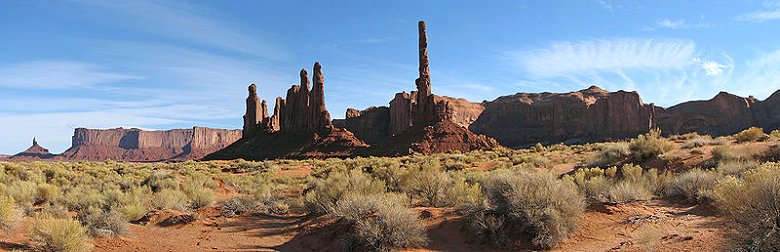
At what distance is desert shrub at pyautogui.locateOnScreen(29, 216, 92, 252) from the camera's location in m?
7.64

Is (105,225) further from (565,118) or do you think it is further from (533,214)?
(565,118)

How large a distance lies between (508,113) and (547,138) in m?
17.1

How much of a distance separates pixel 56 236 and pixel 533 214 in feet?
27.2

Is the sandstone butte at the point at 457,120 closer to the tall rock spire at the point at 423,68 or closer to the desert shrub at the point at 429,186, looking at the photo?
the tall rock spire at the point at 423,68

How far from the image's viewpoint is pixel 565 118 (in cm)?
11206

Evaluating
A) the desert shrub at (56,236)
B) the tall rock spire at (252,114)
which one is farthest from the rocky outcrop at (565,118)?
the desert shrub at (56,236)

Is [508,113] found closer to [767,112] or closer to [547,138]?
[547,138]

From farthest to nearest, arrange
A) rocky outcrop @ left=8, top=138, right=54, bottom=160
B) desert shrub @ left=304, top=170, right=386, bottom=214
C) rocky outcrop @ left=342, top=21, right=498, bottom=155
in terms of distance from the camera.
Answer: rocky outcrop @ left=8, top=138, right=54, bottom=160
rocky outcrop @ left=342, top=21, right=498, bottom=155
desert shrub @ left=304, top=170, right=386, bottom=214

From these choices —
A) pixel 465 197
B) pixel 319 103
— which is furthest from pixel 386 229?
pixel 319 103

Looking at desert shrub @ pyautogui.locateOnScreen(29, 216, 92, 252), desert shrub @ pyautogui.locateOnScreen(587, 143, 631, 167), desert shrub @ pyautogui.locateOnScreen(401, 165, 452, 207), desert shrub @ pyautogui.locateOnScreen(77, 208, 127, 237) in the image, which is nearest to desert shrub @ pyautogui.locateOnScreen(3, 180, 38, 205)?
desert shrub @ pyautogui.locateOnScreen(77, 208, 127, 237)

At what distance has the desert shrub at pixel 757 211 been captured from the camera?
5371 millimetres

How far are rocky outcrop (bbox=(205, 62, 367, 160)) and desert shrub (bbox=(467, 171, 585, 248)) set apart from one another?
56501 millimetres

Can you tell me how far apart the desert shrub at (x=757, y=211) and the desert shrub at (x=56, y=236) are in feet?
32.9

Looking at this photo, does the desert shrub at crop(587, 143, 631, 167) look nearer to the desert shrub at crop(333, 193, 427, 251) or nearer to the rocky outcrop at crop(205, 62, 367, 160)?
the desert shrub at crop(333, 193, 427, 251)
